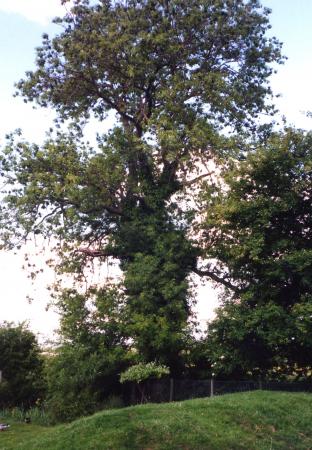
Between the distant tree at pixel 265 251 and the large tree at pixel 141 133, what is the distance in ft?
4.96

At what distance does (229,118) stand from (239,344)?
10554 mm

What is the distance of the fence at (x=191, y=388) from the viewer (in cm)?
2086

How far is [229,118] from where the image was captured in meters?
25.8

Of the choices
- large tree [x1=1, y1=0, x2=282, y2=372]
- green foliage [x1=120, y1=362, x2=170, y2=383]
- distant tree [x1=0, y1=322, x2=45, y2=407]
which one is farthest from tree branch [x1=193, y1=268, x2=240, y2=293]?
distant tree [x1=0, y1=322, x2=45, y2=407]

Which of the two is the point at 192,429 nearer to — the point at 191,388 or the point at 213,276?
the point at 191,388

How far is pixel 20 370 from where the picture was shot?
86.2 feet

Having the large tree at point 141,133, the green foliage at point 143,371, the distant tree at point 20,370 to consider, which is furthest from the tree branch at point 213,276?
the distant tree at point 20,370

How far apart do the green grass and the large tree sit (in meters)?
6.92

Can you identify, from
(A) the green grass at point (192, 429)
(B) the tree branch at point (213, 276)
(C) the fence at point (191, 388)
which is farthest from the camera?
(B) the tree branch at point (213, 276)

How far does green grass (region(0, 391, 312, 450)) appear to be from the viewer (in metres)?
12.0

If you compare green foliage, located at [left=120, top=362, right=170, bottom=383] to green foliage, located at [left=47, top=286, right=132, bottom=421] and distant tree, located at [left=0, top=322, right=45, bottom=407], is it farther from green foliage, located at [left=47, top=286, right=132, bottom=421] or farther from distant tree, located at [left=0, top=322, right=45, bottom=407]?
distant tree, located at [left=0, top=322, right=45, bottom=407]

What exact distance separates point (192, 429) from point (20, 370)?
15.6 metres

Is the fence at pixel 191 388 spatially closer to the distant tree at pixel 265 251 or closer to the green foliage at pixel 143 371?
the distant tree at pixel 265 251

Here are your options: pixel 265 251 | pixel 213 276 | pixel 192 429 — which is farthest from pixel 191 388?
pixel 192 429
